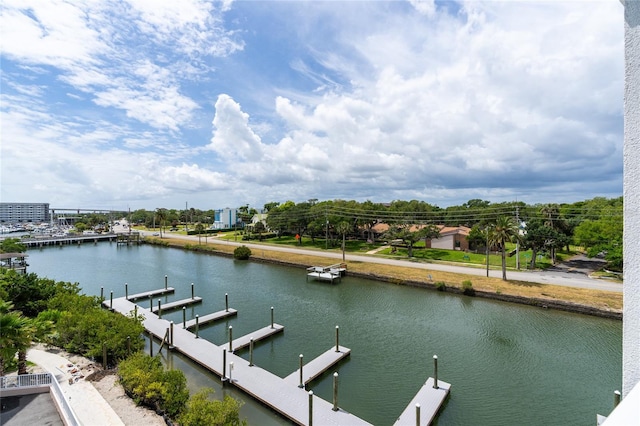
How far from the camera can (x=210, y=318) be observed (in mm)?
19094

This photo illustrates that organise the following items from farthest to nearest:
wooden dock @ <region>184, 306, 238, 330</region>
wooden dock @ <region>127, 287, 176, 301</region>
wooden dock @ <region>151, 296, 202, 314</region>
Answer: wooden dock @ <region>127, 287, 176, 301</region> < wooden dock @ <region>151, 296, 202, 314</region> < wooden dock @ <region>184, 306, 238, 330</region>

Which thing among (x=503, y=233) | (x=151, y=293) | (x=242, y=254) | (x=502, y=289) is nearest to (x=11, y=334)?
(x=151, y=293)

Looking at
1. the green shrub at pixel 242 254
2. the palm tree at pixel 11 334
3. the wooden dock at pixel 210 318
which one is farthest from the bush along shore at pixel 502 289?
the palm tree at pixel 11 334

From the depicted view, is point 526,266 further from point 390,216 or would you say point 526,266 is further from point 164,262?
point 164,262

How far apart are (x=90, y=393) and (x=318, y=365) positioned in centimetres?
813

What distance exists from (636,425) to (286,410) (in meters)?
11.0

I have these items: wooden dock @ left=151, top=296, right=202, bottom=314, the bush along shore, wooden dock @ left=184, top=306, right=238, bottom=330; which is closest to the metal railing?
wooden dock @ left=184, top=306, right=238, bottom=330

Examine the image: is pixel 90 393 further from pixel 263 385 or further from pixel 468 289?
pixel 468 289

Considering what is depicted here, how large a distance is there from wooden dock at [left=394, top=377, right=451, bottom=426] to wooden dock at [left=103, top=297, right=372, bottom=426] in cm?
141

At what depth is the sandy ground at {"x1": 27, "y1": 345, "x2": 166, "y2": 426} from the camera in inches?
355

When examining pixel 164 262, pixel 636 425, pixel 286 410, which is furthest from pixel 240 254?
pixel 636 425

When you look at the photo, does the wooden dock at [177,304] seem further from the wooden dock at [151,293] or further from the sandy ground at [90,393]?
the sandy ground at [90,393]

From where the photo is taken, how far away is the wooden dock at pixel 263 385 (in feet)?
33.1

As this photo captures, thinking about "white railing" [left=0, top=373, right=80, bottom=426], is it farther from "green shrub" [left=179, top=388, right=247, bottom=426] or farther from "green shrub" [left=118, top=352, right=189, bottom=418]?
"green shrub" [left=179, top=388, right=247, bottom=426]
